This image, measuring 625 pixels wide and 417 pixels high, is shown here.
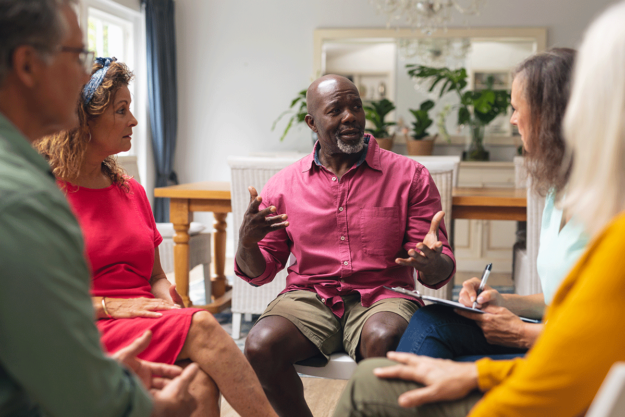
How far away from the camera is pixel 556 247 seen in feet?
3.87

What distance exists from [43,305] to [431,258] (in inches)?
38.5

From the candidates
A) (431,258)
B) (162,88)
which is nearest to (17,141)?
(431,258)

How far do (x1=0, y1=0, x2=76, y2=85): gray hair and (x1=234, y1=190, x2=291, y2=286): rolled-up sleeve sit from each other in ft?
3.49

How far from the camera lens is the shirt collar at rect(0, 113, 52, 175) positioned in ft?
2.13

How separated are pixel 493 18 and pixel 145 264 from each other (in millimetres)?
4399

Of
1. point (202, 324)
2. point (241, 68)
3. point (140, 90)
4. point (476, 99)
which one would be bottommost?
point (202, 324)

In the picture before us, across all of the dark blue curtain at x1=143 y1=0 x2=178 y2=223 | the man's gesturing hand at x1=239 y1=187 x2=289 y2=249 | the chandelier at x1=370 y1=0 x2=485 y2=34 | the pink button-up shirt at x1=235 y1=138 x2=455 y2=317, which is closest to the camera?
the man's gesturing hand at x1=239 y1=187 x2=289 y2=249

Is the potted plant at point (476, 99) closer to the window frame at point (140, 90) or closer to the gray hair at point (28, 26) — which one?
the window frame at point (140, 90)

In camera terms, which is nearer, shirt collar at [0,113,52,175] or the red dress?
shirt collar at [0,113,52,175]

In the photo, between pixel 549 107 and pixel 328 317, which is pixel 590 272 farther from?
pixel 328 317

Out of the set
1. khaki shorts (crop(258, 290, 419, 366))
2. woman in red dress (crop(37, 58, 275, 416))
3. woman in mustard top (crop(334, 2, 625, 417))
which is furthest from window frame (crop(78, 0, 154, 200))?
woman in mustard top (crop(334, 2, 625, 417))

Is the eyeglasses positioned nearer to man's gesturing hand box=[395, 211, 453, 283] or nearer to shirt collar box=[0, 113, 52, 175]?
shirt collar box=[0, 113, 52, 175]

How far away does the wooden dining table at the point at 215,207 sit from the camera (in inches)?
98.8

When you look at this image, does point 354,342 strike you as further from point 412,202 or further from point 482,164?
point 482,164
